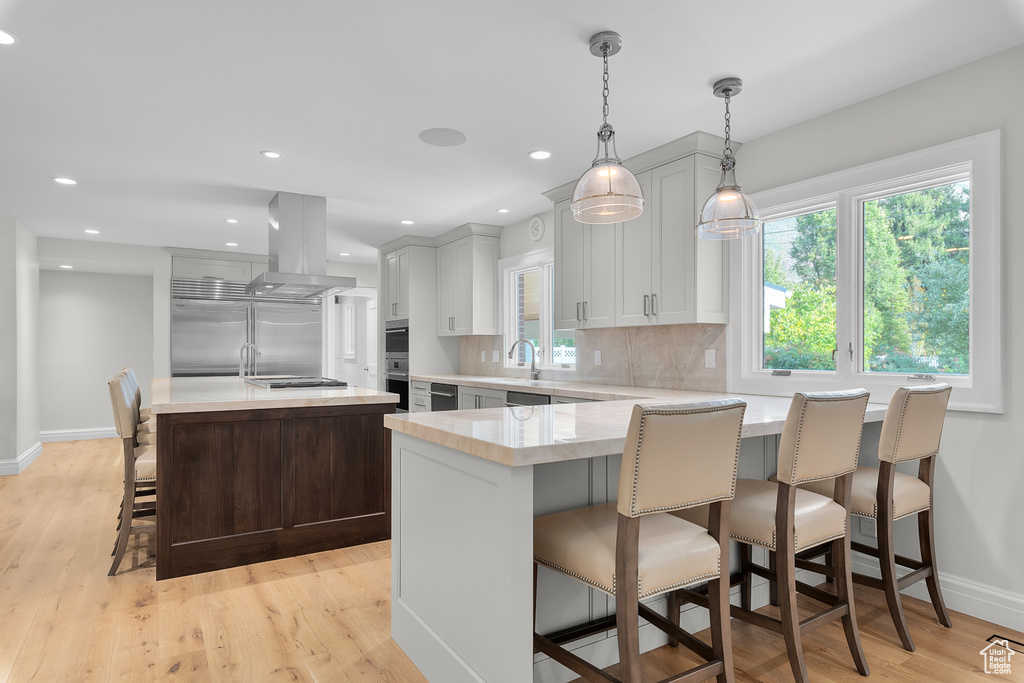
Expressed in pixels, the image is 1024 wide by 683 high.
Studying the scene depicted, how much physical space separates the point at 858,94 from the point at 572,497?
8.00ft

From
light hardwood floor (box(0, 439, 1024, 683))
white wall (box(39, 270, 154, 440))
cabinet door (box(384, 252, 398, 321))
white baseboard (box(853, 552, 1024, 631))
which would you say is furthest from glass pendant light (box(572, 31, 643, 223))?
white wall (box(39, 270, 154, 440))

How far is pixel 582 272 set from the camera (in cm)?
418

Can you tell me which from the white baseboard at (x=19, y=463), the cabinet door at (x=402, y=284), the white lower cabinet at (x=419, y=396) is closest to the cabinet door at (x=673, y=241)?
the white lower cabinet at (x=419, y=396)

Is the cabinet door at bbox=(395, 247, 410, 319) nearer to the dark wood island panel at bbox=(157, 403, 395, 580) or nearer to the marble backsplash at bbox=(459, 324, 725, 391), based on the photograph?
the marble backsplash at bbox=(459, 324, 725, 391)

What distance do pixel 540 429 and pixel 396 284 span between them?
4905mm

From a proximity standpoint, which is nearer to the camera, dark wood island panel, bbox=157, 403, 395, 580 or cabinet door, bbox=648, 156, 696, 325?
dark wood island panel, bbox=157, 403, 395, 580

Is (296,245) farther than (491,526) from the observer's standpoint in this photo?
Yes

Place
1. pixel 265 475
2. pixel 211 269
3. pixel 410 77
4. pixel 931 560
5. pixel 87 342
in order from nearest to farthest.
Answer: pixel 931 560
pixel 410 77
pixel 265 475
pixel 211 269
pixel 87 342

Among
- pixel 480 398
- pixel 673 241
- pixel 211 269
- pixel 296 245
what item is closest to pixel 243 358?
pixel 211 269

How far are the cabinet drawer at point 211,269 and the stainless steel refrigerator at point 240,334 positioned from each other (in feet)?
0.60

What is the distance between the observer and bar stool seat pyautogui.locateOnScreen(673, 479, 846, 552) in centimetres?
186

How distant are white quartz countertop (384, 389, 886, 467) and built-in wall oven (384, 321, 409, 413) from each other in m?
3.92

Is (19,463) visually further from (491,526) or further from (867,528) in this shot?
(867,528)

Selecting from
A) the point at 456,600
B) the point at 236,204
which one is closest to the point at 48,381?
the point at 236,204
